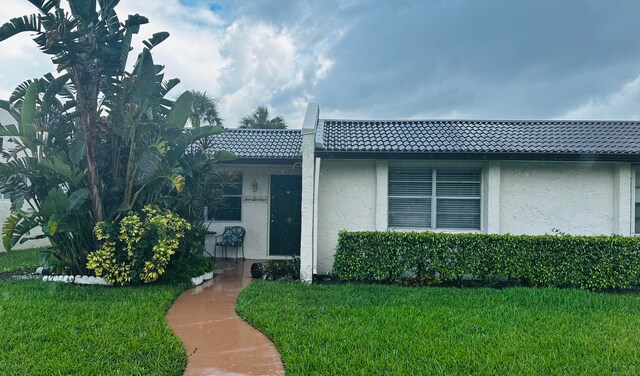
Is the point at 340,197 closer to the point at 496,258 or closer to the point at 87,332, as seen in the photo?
the point at 496,258

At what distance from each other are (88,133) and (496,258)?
30.0ft

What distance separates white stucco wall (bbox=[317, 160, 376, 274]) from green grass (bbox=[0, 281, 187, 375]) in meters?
3.78

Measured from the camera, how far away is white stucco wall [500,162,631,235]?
8844mm

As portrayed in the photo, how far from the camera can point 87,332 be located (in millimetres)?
4809

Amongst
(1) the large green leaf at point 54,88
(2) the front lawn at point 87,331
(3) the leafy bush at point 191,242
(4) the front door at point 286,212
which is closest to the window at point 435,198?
(4) the front door at point 286,212

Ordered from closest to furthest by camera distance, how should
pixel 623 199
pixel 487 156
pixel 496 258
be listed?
pixel 496 258 < pixel 487 156 < pixel 623 199

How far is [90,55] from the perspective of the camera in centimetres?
724

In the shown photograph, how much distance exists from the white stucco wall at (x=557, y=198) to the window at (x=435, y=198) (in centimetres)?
73

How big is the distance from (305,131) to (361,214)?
Answer: 8.57 ft

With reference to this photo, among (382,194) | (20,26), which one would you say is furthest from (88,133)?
(382,194)

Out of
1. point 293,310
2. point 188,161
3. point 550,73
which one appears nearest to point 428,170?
point 293,310

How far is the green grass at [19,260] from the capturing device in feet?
30.9

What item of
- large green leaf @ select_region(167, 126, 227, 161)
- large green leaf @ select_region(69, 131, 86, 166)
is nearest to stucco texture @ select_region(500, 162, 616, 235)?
large green leaf @ select_region(167, 126, 227, 161)

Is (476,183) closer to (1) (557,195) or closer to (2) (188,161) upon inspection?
(1) (557,195)
